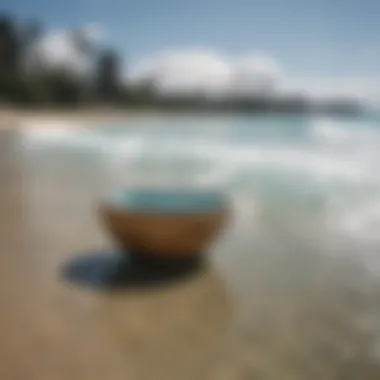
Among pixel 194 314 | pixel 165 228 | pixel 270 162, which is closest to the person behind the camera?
pixel 194 314

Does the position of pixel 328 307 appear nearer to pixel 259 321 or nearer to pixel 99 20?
pixel 259 321

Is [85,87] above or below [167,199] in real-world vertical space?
above

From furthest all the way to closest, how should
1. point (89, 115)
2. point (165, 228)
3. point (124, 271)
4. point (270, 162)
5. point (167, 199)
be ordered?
point (270, 162) < point (89, 115) < point (167, 199) < point (124, 271) < point (165, 228)

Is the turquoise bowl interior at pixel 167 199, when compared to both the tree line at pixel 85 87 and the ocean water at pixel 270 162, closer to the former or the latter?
the ocean water at pixel 270 162

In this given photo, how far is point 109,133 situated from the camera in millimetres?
2412

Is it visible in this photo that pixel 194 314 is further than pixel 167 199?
No

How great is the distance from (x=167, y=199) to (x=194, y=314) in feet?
1.90

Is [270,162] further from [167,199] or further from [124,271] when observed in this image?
[124,271]

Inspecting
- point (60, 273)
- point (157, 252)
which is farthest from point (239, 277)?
point (60, 273)

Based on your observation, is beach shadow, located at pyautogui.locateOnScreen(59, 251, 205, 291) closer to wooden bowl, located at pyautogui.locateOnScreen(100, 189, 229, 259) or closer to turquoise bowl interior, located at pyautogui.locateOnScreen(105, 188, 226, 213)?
wooden bowl, located at pyautogui.locateOnScreen(100, 189, 229, 259)

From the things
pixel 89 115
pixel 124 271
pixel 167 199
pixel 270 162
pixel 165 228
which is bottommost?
pixel 124 271

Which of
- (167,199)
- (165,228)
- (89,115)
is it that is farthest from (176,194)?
(89,115)

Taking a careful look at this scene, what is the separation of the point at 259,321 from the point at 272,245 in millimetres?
621

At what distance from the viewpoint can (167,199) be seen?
1.87 meters
